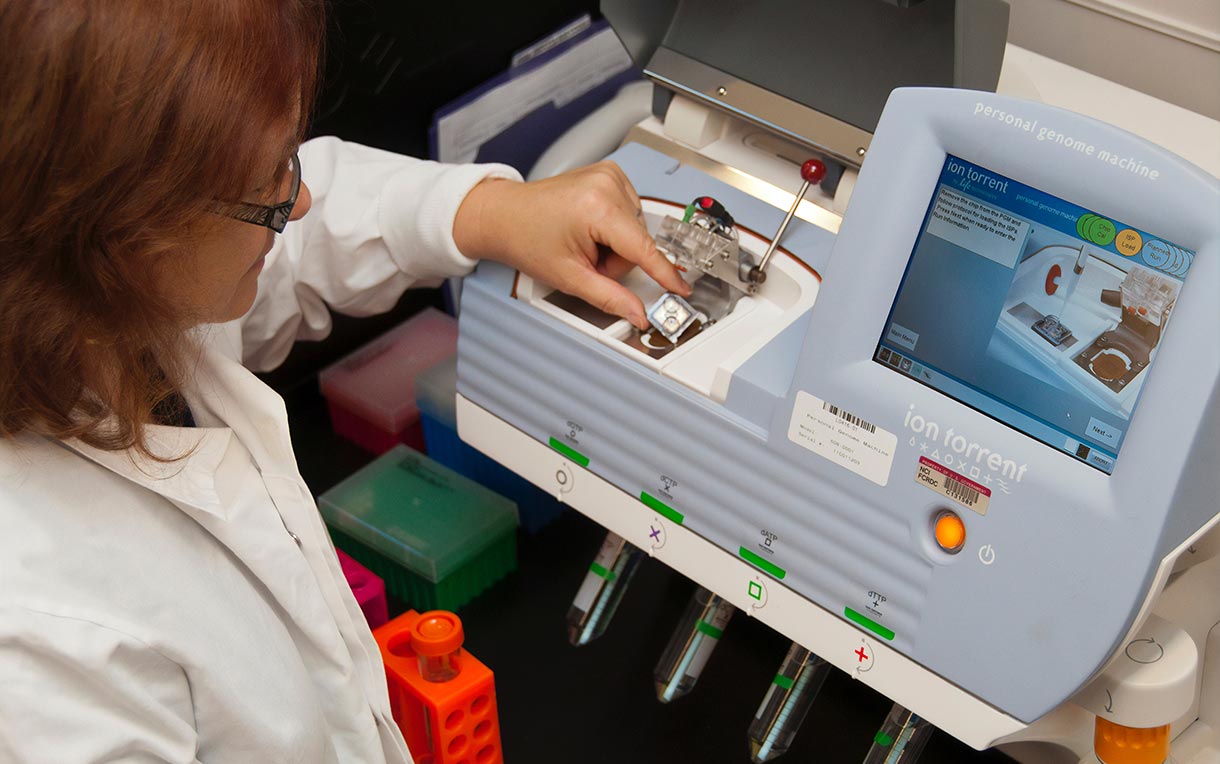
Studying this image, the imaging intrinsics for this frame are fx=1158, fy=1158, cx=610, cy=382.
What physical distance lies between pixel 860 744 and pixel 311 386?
2.76ft

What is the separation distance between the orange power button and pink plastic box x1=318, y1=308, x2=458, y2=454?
0.73 m

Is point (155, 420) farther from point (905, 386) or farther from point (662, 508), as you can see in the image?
point (905, 386)

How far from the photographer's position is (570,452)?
1.02m

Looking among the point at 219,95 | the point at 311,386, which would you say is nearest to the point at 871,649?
the point at 219,95

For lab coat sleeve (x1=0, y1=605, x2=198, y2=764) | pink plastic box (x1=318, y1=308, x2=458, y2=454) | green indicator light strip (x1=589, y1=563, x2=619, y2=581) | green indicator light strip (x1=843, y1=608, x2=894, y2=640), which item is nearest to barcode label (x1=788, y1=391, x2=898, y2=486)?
green indicator light strip (x1=843, y1=608, x2=894, y2=640)

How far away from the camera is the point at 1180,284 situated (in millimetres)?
658

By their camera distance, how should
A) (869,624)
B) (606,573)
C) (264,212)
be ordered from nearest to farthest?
(264,212) < (869,624) < (606,573)

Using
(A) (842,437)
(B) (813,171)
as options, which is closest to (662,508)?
(A) (842,437)

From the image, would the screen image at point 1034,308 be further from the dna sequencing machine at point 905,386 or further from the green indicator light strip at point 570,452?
the green indicator light strip at point 570,452

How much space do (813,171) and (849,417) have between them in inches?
11.9

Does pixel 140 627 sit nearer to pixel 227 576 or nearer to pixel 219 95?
pixel 227 576

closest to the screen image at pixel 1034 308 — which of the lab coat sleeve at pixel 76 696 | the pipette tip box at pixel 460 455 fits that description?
the lab coat sleeve at pixel 76 696

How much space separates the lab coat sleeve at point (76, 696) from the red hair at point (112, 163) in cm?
12

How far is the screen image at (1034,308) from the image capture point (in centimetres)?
68
